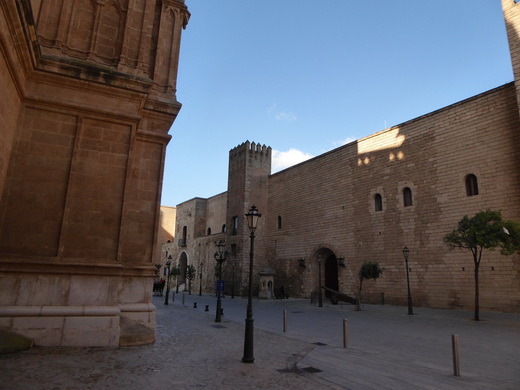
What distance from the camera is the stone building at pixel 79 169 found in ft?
20.4

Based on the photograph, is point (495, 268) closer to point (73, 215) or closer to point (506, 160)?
point (506, 160)

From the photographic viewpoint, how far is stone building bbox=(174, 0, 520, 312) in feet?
52.9

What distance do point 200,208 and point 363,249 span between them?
83.8 feet

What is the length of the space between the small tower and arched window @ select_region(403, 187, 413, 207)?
13833 millimetres

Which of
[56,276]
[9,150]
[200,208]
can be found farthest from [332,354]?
[200,208]

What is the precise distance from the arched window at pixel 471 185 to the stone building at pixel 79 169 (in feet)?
50.3

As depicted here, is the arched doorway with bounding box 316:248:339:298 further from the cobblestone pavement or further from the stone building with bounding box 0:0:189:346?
the stone building with bounding box 0:0:189:346

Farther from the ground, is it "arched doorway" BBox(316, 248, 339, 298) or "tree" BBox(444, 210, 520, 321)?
"tree" BBox(444, 210, 520, 321)

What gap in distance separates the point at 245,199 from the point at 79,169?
2409cm

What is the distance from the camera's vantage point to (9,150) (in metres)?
6.57

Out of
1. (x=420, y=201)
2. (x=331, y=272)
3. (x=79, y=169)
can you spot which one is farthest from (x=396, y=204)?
(x=79, y=169)

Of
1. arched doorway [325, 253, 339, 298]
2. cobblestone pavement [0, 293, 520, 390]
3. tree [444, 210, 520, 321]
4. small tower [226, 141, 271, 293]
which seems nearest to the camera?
cobblestone pavement [0, 293, 520, 390]

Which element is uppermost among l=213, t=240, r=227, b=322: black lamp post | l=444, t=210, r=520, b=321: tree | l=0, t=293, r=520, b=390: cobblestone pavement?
l=444, t=210, r=520, b=321: tree

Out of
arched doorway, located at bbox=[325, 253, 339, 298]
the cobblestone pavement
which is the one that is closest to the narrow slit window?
arched doorway, located at bbox=[325, 253, 339, 298]
